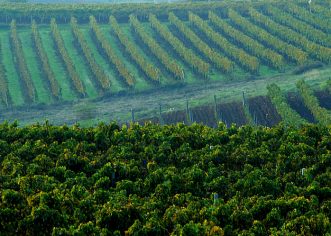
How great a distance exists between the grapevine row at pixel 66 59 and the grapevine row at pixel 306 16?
4016cm

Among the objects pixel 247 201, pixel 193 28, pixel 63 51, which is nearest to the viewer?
pixel 247 201

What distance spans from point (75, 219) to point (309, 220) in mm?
10228

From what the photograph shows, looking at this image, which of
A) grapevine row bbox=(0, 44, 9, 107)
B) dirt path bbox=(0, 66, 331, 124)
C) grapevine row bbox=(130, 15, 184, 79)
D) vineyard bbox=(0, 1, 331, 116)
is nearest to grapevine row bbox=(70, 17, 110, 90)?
vineyard bbox=(0, 1, 331, 116)

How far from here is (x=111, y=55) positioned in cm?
8131

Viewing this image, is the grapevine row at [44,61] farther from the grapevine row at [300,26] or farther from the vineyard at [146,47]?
the grapevine row at [300,26]

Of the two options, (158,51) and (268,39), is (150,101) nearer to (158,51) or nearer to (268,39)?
(158,51)

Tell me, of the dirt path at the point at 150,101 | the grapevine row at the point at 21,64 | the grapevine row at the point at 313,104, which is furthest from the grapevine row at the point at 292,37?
the grapevine row at the point at 21,64

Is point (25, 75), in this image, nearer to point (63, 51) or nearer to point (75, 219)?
point (63, 51)

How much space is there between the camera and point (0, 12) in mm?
100062

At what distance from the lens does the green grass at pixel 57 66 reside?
71.5 meters

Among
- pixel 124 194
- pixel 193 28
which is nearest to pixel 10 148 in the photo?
pixel 124 194

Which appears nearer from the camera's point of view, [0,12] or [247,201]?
[247,201]

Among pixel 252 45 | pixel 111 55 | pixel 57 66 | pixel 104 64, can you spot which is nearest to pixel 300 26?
pixel 252 45

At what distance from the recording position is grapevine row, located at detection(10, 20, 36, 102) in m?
70.4
